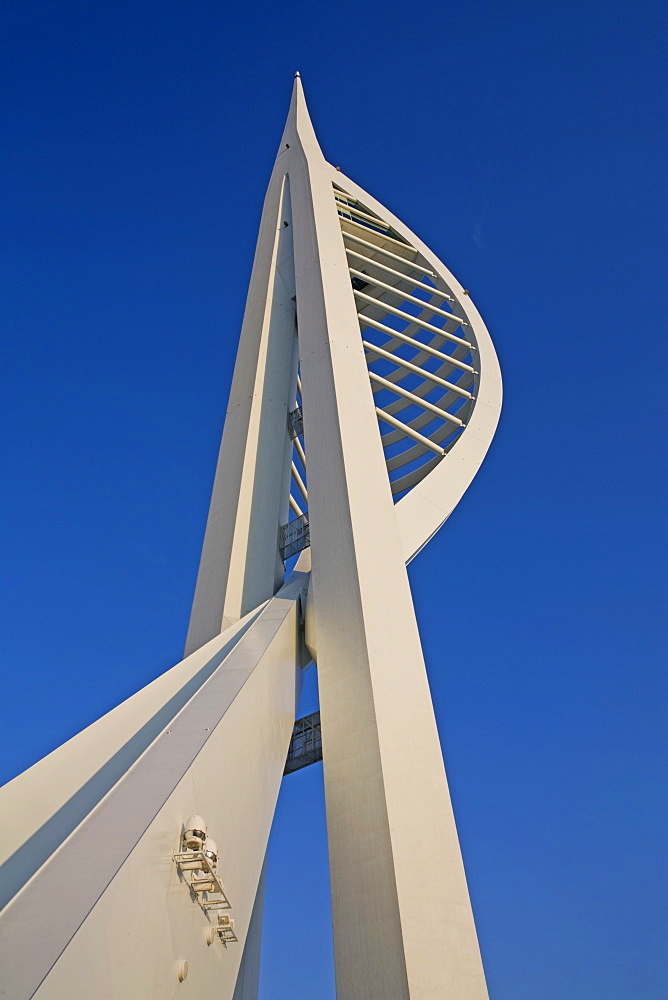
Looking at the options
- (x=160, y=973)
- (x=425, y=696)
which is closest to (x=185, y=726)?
(x=160, y=973)

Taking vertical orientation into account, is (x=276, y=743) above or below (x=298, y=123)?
below

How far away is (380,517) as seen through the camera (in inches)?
283

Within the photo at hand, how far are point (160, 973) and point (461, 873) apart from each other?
2690mm

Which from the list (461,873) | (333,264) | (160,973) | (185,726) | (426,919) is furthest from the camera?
(333,264)

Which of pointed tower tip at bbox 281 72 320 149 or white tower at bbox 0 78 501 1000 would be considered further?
pointed tower tip at bbox 281 72 320 149

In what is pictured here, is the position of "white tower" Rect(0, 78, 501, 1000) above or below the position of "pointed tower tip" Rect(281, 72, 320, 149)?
below

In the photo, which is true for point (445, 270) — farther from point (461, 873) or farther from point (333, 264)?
point (461, 873)

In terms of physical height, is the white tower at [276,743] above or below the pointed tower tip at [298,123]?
below

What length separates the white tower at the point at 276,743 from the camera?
106 inches

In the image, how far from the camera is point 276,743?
19.0 ft

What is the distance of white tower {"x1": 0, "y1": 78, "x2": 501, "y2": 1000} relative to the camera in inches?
106

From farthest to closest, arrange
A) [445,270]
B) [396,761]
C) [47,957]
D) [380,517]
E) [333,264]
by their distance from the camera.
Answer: [445,270] < [333,264] < [380,517] < [396,761] < [47,957]

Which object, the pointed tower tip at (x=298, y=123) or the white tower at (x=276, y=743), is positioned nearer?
the white tower at (x=276, y=743)

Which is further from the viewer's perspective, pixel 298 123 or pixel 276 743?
pixel 298 123
